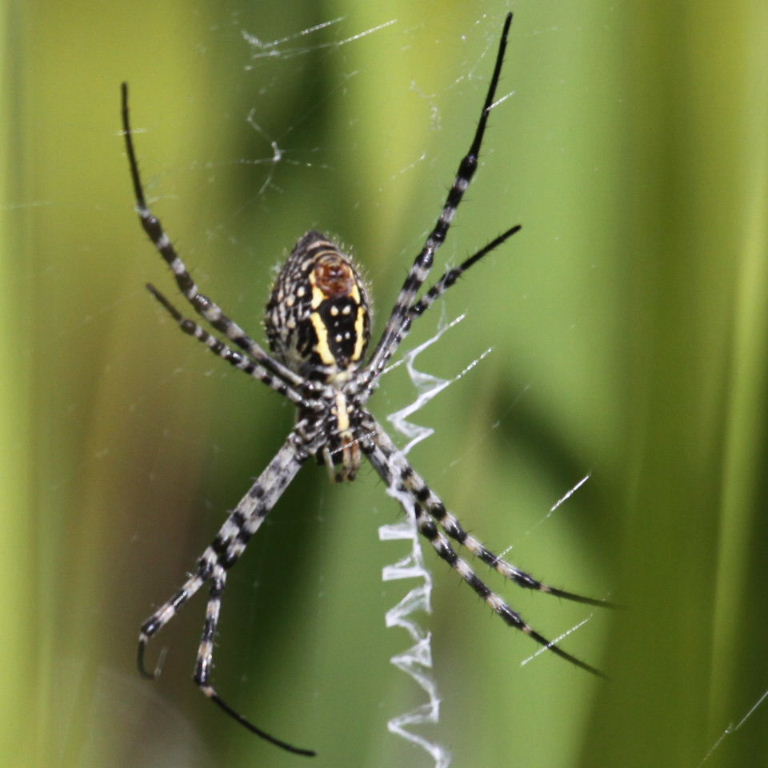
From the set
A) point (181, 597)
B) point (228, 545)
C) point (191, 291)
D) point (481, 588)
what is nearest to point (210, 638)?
point (181, 597)

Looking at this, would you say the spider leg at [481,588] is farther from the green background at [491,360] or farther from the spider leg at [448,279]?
the spider leg at [448,279]

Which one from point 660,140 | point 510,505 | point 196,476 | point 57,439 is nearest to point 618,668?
point 510,505

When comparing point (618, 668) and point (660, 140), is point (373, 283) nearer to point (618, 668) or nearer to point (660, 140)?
point (660, 140)

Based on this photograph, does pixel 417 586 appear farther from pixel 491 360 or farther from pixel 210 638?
pixel 491 360

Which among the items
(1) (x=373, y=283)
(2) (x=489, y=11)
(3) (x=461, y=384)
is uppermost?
(2) (x=489, y=11)

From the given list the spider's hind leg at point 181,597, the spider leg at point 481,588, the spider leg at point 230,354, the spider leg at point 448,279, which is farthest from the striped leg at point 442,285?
the spider's hind leg at point 181,597

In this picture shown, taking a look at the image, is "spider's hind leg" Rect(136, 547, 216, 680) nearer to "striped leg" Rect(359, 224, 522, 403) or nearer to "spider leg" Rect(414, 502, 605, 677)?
"spider leg" Rect(414, 502, 605, 677)

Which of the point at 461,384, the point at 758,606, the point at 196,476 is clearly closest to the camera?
the point at 758,606
